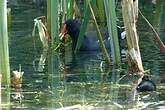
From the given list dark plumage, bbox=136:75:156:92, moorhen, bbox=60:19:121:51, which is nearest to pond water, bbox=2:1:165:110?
dark plumage, bbox=136:75:156:92

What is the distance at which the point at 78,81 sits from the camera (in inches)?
326

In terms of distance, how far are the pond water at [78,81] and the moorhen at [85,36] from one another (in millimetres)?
310

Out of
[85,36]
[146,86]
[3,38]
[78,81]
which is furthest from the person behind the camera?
[85,36]

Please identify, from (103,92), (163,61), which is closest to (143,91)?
(103,92)

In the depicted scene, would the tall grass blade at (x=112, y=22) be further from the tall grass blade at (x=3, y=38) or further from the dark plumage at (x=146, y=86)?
the tall grass blade at (x=3, y=38)

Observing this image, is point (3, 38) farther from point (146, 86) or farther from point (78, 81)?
point (146, 86)

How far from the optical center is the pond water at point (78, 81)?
6.87 metres

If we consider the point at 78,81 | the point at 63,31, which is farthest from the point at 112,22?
the point at 63,31

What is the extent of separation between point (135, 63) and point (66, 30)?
3.39 m

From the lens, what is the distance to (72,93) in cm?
749

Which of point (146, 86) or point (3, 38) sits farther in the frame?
point (146, 86)

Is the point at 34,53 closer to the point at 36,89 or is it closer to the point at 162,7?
the point at 36,89

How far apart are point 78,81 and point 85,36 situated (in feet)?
11.3

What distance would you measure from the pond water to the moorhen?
31 centimetres
